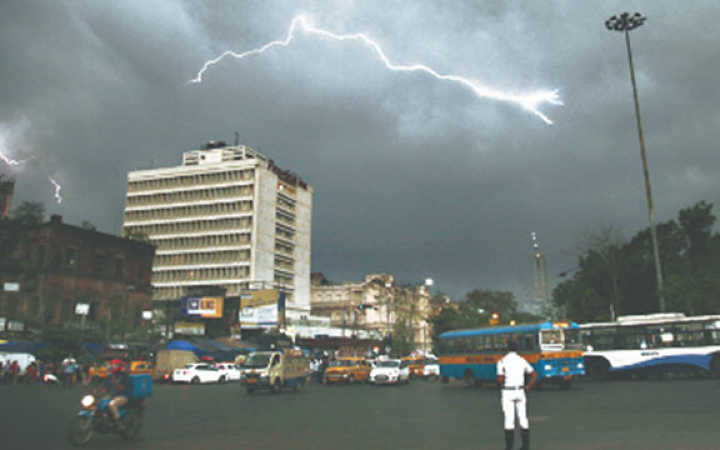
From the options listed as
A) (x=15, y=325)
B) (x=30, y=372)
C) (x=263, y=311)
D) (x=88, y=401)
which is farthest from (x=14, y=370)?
(x=263, y=311)

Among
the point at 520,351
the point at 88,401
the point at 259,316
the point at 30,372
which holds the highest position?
the point at 259,316

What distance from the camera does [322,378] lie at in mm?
40344

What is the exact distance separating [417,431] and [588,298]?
50.7 metres

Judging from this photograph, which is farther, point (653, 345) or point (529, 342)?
point (653, 345)

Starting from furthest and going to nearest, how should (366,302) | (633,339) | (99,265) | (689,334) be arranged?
(366,302) < (99,265) < (633,339) < (689,334)

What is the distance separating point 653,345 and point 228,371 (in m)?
29.9

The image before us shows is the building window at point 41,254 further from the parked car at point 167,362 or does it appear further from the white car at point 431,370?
the white car at point 431,370

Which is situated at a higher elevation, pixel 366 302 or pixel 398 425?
pixel 366 302

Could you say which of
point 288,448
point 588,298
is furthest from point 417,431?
point 588,298

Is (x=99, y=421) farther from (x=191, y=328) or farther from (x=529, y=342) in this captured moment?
(x=191, y=328)

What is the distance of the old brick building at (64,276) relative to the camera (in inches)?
2140

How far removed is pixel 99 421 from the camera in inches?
416

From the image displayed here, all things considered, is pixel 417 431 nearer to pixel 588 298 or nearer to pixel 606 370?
pixel 606 370

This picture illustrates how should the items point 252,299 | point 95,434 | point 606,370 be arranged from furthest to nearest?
point 252,299
point 606,370
point 95,434
